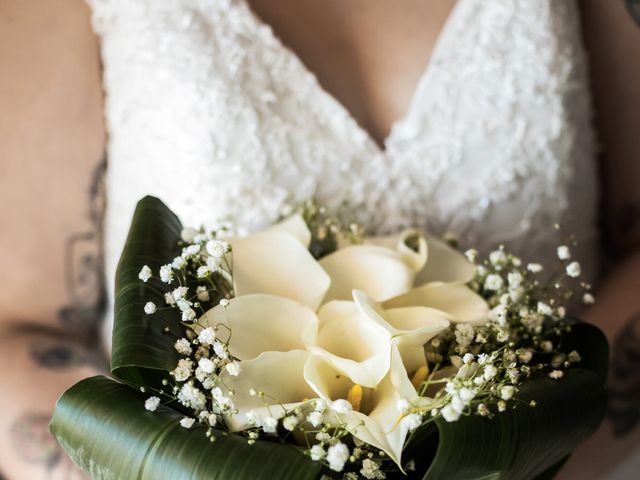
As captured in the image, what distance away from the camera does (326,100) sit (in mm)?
836

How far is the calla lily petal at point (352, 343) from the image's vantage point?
1.49 ft

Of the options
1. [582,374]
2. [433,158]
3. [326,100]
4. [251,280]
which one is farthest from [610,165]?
[251,280]

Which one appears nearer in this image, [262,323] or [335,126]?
[262,323]

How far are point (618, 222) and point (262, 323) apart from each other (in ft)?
2.51

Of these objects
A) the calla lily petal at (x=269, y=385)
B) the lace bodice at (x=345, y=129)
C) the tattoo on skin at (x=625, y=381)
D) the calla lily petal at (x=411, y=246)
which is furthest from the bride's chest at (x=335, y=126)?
the calla lily petal at (x=269, y=385)

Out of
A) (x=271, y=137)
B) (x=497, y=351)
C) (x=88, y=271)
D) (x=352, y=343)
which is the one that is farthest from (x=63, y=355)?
(x=497, y=351)

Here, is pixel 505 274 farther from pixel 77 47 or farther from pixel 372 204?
pixel 77 47

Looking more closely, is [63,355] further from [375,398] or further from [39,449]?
[375,398]

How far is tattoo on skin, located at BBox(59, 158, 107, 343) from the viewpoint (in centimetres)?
85

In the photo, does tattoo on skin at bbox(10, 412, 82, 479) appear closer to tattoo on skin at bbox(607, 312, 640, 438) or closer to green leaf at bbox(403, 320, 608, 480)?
green leaf at bbox(403, 320, 608, 480)

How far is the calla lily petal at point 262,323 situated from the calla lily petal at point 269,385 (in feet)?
0.07

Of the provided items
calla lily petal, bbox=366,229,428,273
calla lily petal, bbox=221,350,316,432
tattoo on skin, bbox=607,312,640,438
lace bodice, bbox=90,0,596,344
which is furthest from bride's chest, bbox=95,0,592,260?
A: calla lily petal, bbox=221,350,316,432

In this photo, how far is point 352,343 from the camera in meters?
0.51

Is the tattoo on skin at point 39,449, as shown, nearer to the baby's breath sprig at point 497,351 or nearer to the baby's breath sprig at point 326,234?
the baby's breath sprig at point 326,234
